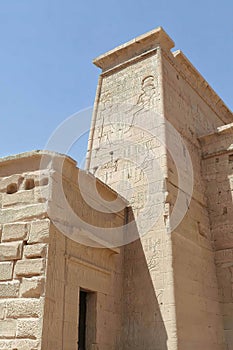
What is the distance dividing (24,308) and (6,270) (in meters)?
0.61

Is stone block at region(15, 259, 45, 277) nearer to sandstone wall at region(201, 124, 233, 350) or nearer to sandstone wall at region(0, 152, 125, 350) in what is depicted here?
sandstone wall at region(0, 152, 125, 350)

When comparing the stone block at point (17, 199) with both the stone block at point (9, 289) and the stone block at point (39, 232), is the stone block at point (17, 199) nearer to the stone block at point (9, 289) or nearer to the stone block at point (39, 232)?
the stone block at point (39, 232)

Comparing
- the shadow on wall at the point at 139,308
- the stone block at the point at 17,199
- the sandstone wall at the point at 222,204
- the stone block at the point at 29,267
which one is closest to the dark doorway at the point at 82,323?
the shadow on wall at the point at 139,308

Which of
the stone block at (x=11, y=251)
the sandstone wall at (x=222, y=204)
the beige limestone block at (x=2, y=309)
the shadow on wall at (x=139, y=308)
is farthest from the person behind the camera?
the sandstone wall at (x=222, y=204)

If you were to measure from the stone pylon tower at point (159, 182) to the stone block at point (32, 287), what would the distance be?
6.85 feet

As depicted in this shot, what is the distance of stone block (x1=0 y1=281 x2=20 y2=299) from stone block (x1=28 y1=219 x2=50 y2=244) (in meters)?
0.56

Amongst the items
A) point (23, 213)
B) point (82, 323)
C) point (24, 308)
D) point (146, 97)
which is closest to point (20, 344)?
point (24, 308)

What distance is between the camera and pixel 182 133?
8148 millimetres

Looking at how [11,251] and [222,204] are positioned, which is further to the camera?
[222,204]

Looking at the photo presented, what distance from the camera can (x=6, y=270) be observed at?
509 centimetres

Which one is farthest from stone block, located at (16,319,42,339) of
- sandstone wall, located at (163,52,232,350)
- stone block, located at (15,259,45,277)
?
sandstone wall, located at (163,52,232,350)

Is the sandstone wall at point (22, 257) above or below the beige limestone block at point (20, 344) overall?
above

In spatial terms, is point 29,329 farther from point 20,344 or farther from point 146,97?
point 146,97

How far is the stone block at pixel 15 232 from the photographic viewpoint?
5.21m
